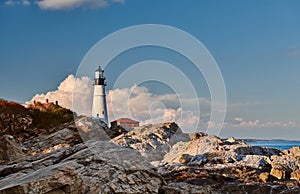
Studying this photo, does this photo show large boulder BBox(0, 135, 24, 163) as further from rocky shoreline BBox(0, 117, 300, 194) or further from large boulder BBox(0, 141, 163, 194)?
large boulder BBox(0, 141, 163, 194)

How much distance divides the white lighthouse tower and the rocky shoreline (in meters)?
19.1

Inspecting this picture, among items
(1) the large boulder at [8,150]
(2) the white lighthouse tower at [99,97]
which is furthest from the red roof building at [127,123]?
(1) the large boulder at [8,150]

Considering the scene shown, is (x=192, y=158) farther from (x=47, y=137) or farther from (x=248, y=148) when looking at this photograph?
(x=47, y=137)

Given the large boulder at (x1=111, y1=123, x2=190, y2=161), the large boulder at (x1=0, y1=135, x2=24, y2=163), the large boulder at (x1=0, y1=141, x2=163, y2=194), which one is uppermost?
the large boulder at (x1=111, y1=123, x2=190, y2=161)

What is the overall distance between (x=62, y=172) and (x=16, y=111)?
25946 mm

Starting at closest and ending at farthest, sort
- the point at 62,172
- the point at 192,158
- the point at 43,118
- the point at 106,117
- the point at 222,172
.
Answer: the point at 62,172 < the point at 222,172 < the point at 192,158 < the point at 43,118 < the point at 106,117

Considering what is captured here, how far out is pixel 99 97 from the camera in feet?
150

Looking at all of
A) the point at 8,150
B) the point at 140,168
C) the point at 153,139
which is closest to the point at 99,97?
the point at 153,139

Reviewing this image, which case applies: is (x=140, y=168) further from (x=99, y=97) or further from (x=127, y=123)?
(x=99, y=97)

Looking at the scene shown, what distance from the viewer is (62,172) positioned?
8.11m

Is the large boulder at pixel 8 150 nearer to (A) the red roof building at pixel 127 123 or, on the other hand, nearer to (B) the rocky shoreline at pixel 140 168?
(B) the rocky shoreline at pixel 140 168

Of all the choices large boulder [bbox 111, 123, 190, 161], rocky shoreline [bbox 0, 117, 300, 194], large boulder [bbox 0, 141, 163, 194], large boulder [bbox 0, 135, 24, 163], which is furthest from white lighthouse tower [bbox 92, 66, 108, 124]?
large boulder [bbox 0, 141, 163, 194]

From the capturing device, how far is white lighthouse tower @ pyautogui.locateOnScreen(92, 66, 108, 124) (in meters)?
44.7

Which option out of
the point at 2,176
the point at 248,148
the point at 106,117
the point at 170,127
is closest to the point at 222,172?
the point at 248,148
